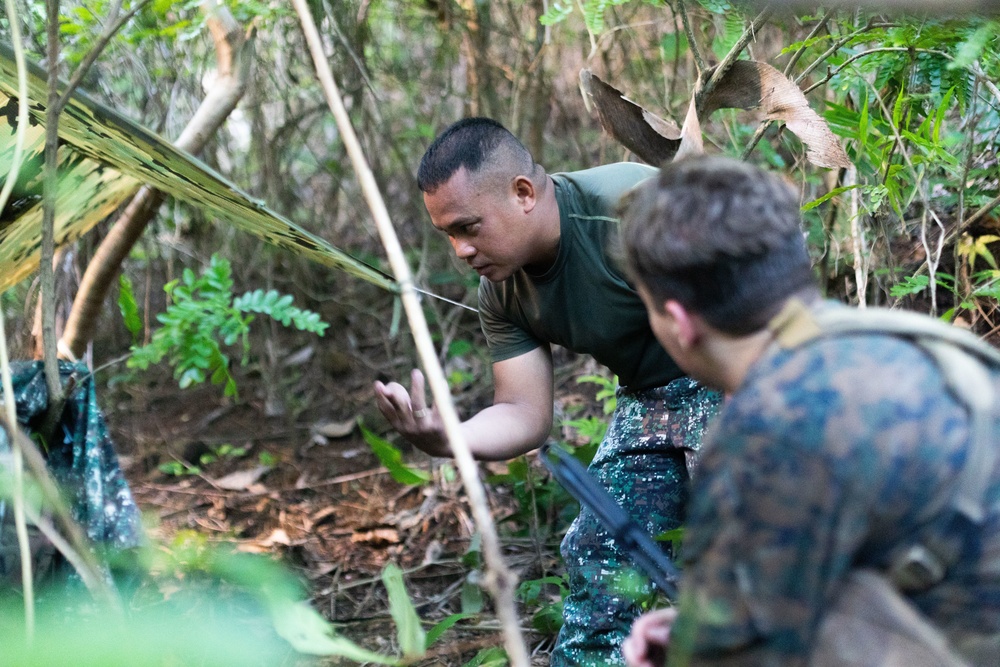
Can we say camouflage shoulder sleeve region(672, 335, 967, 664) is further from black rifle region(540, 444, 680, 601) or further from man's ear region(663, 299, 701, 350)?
black rifle region(540, 444, 680, 601)

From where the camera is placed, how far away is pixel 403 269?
1.36 metres

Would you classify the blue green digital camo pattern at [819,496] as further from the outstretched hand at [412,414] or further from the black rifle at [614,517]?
the outstretched hand at [412,414]

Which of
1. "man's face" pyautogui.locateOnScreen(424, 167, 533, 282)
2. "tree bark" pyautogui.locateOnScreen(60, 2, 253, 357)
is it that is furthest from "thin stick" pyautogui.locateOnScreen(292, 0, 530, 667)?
"tree bark" pyautogui.locateOnScreen(60, 2, 253, 357)

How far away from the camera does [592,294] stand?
8.44ft

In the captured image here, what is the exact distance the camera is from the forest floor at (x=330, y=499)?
3.56 m

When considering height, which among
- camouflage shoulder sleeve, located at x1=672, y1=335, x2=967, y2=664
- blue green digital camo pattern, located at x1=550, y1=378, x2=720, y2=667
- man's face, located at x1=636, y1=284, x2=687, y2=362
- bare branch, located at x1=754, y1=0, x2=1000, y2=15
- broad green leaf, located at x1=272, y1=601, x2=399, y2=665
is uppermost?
bare branch, located at x1=754, y1=0, x2=1000, y2=15

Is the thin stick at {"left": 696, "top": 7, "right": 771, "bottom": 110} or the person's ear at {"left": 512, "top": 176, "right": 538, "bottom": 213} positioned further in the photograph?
the person's ear at {"left": 512, "top": 176, "right": 538, "bottom": 213}

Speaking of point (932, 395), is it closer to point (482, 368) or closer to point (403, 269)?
point (403, 269)

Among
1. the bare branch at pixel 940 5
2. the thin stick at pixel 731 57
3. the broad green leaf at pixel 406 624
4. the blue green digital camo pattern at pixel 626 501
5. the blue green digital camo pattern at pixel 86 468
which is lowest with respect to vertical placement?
the blue green digital camo pattern at pixel 626 501

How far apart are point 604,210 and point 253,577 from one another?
1648 millimetres

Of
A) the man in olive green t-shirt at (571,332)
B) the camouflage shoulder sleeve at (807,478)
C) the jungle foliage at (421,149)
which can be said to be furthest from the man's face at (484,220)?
the camouflage shoulder sleeve at (807,478)

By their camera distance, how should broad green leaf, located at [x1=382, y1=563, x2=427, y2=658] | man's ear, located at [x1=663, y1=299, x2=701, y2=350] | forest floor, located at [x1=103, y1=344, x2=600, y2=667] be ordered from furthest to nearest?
forest floor, located at [x1=103, y1=344, x2=600, y2=667], man's ear, located at [x1=663, y1=299, x2=701, y2=350], broad green leaf, located at [x1=382, y1=563, x2=427, y2=658]

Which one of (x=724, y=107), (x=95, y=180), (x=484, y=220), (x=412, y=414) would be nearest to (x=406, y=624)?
(x=412, y=414)

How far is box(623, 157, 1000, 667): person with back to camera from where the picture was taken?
117 centimetres
